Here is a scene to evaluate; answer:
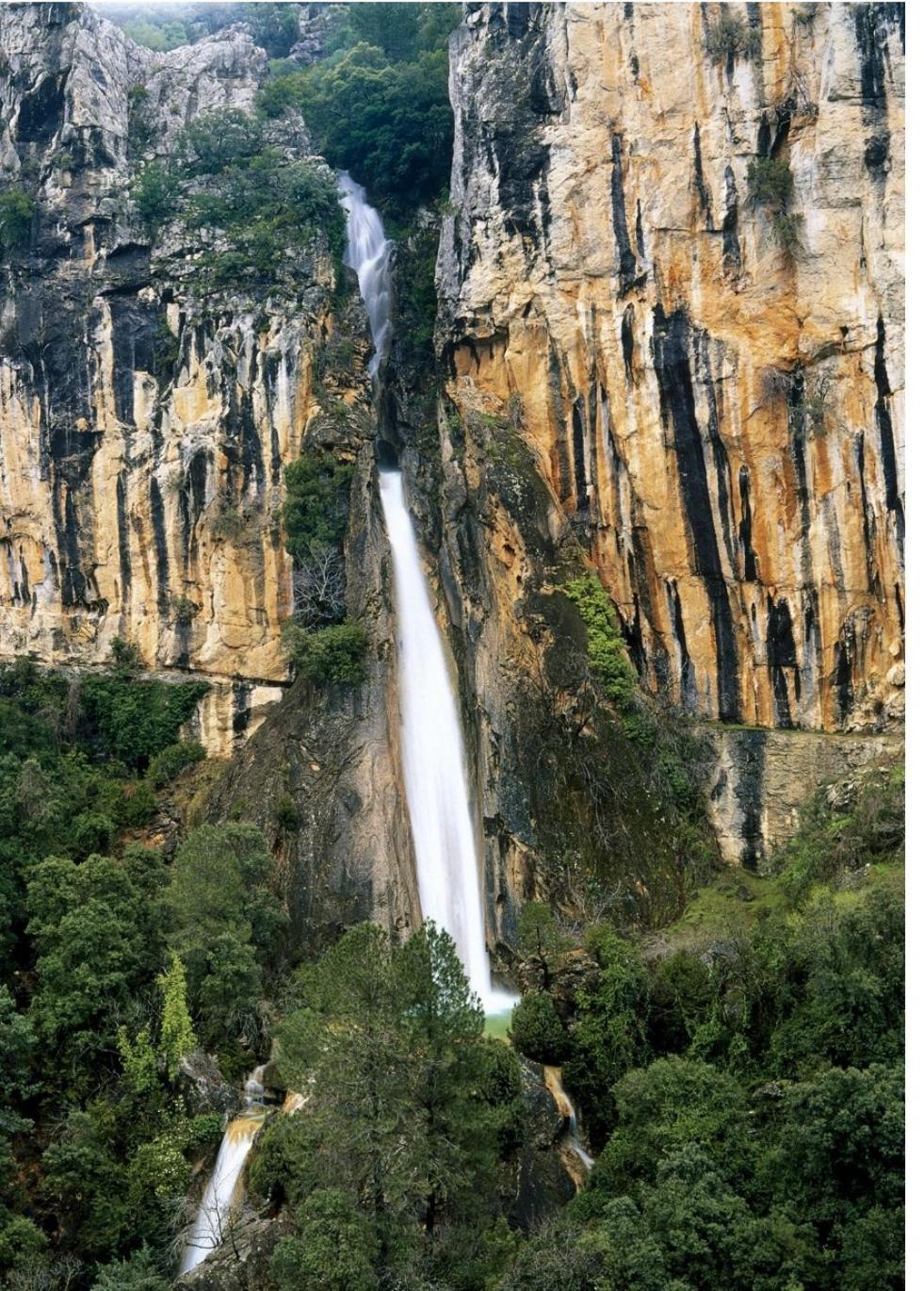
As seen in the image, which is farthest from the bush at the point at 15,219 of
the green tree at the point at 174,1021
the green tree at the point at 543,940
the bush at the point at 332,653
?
the green tree at the point at 543,940

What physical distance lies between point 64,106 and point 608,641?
1801 cm

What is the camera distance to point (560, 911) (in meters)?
21.8

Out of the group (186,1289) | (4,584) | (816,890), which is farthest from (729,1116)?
(4,584)

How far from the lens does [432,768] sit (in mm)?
24500

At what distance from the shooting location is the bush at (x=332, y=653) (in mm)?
23781

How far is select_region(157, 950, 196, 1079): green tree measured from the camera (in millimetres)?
18375

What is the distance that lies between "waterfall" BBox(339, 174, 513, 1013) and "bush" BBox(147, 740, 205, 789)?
4.84 meters

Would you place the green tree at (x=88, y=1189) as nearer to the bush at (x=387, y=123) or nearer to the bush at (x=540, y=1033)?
the bush at (x=540, y=1033)

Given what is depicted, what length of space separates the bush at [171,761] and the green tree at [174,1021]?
7.37m

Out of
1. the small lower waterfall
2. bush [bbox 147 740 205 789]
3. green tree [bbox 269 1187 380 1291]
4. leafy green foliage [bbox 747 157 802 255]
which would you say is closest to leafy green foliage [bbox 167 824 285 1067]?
the small lower waterfall

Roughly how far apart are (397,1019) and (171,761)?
12410 mm

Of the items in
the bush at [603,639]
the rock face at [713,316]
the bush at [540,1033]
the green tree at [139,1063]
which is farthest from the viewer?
the bush at [603,639]

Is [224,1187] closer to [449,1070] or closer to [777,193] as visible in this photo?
[449,1070]

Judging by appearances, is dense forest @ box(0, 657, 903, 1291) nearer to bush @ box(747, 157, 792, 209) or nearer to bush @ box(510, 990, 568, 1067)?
bush @ box(510, 990, 568, 1067)
